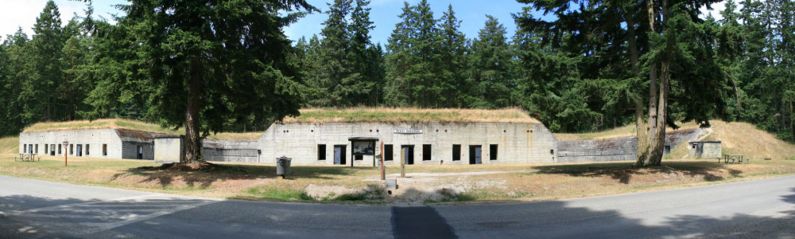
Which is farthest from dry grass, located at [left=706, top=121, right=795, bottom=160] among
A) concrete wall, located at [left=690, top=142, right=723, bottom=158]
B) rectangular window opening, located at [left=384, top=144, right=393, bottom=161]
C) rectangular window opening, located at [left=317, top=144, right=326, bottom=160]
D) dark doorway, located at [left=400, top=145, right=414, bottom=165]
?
rectangular window opening, located at [left=317, top=144, right=326, bottom=160]

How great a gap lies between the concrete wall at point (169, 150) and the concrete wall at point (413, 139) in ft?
40.7

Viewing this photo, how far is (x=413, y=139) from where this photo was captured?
41.8 meters

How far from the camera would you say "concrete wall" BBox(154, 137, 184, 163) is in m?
30.1

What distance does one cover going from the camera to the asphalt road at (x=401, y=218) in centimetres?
1020

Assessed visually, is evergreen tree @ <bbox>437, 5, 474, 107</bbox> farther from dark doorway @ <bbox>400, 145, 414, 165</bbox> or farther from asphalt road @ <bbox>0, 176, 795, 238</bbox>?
asphalt road @ <bbox>0, 176, 795, 238</bbox>

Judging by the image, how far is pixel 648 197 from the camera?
54.8 ft

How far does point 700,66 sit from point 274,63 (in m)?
19.2

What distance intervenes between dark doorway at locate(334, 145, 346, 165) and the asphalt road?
2441 centimetres

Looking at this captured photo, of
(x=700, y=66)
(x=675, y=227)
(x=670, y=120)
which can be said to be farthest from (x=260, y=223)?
(x=670, y=120)

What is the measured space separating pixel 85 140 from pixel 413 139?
113 ft

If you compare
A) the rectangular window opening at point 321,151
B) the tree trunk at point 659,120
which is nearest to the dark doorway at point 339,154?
the rectangular window opening at point 321,151

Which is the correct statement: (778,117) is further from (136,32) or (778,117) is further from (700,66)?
(136,32)

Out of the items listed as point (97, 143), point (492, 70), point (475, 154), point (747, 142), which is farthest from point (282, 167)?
point (492, 70)

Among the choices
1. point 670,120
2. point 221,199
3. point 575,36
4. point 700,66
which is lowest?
point 221,199
